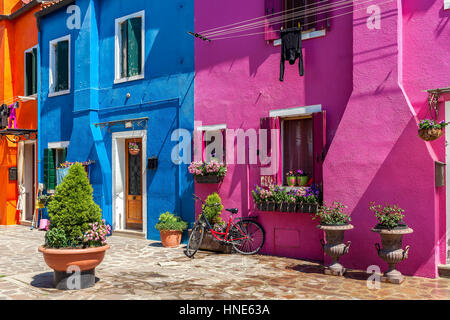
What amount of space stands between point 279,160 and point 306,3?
3012mm

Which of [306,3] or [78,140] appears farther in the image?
[78,140]

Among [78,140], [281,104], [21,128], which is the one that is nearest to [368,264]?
[281,104]

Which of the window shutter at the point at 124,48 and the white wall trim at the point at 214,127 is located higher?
the window shutter at the point at 124,48

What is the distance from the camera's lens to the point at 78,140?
12.0m

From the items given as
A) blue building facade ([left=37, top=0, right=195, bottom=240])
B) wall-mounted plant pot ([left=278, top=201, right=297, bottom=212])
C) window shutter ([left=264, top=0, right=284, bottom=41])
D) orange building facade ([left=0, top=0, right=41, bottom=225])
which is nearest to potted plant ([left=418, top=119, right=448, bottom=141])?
wall-mounted plant pot ([left=278, top=201, right=297, bottom=212])

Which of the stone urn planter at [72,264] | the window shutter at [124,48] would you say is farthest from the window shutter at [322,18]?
the window shutter at [124,48]

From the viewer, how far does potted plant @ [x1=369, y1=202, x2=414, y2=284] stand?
20.1 feet

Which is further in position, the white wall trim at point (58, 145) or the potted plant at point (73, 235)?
the white wall trim at point (58, 145)

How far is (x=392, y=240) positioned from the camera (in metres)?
6.17

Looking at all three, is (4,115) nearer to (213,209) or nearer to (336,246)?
(213,209)

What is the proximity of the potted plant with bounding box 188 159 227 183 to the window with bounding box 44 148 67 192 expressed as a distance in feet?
18.1

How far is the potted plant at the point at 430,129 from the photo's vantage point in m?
6.02

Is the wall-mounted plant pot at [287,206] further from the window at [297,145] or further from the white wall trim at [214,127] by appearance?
the white wall trim at [214,127]

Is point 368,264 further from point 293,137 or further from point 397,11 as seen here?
point 397,11
